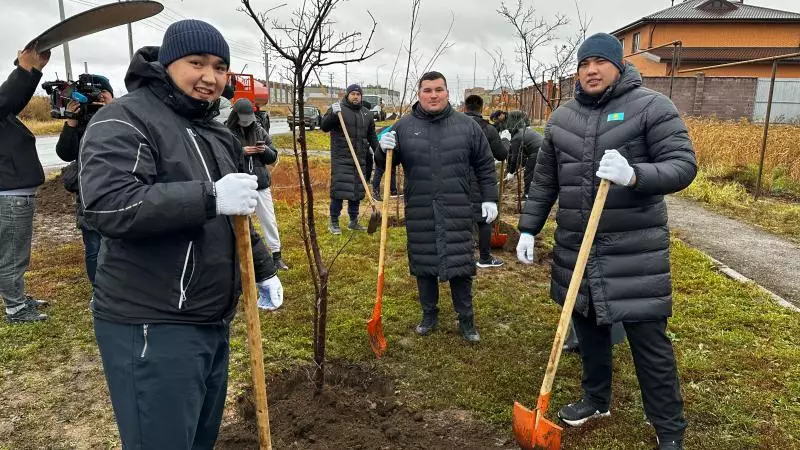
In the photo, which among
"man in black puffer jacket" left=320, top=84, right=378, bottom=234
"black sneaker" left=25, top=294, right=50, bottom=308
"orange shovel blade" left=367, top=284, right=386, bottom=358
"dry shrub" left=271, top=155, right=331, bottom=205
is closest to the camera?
"orange shovel blade" left=367, top=284, right=386, bottom=358

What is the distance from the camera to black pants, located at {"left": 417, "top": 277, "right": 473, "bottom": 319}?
4.08 meters

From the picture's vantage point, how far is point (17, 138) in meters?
3.99

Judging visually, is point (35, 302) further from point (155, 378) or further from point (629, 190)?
point (629, 190)

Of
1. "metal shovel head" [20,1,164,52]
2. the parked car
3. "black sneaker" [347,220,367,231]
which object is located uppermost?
"metal shovel head" [20,1,164,52]

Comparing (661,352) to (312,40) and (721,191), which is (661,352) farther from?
(721,191)

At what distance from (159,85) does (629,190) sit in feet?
6.54

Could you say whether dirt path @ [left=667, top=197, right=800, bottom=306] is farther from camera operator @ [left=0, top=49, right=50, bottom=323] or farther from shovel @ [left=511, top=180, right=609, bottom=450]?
camera operator @ [left=0, top=49, right=50, bottom=323]

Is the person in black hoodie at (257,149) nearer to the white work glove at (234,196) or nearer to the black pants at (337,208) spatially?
the black pants at (337,208)

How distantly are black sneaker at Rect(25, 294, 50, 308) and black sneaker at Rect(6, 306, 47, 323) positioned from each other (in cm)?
5

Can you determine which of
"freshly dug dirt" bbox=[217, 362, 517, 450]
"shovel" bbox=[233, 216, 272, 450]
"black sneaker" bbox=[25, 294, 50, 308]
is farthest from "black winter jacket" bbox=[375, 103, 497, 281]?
"black sneaker" bbox=[25, 294, 50, 308]

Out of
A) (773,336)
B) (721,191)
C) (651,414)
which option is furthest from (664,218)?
(721,191)

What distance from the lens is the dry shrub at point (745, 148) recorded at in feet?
34.3

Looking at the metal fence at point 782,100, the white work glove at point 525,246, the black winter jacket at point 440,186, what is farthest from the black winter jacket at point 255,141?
the metal fence at point 782,100

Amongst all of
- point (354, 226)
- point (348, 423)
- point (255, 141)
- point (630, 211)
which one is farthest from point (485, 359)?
point (354, 226)
